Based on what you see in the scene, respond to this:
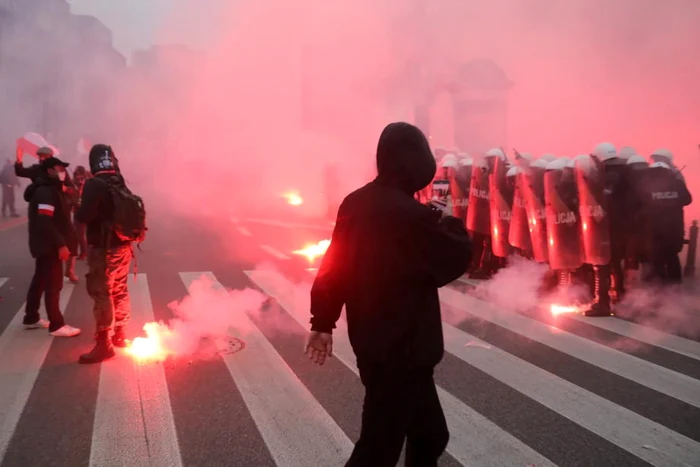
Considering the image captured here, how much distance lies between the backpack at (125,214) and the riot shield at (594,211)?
399 cm

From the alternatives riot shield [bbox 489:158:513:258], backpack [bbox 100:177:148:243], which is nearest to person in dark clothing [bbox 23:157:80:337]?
backpack [bbox 100:177:148:243]

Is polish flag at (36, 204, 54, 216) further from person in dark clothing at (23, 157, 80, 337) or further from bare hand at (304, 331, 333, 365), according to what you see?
bare hand at (304, 331, 333, 365)

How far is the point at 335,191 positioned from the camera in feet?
46.5

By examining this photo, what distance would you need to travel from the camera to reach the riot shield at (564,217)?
555 centimetres

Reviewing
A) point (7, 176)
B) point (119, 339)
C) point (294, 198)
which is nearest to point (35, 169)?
point (119, 339)

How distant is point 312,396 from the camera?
3.20 meters

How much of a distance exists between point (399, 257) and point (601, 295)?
13.6ft

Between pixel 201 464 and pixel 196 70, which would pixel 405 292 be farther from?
pixel 196 70

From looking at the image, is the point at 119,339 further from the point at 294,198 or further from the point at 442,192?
the point at 294,198

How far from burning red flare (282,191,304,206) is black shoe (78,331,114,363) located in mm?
15278

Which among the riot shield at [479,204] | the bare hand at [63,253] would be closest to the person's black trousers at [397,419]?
the bare hand at [63,253]

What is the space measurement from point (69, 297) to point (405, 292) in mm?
5174

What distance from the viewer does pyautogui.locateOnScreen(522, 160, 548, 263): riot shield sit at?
5922 mm

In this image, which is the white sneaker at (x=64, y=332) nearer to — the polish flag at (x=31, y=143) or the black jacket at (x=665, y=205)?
the polish flag at (x=31, y=143)
